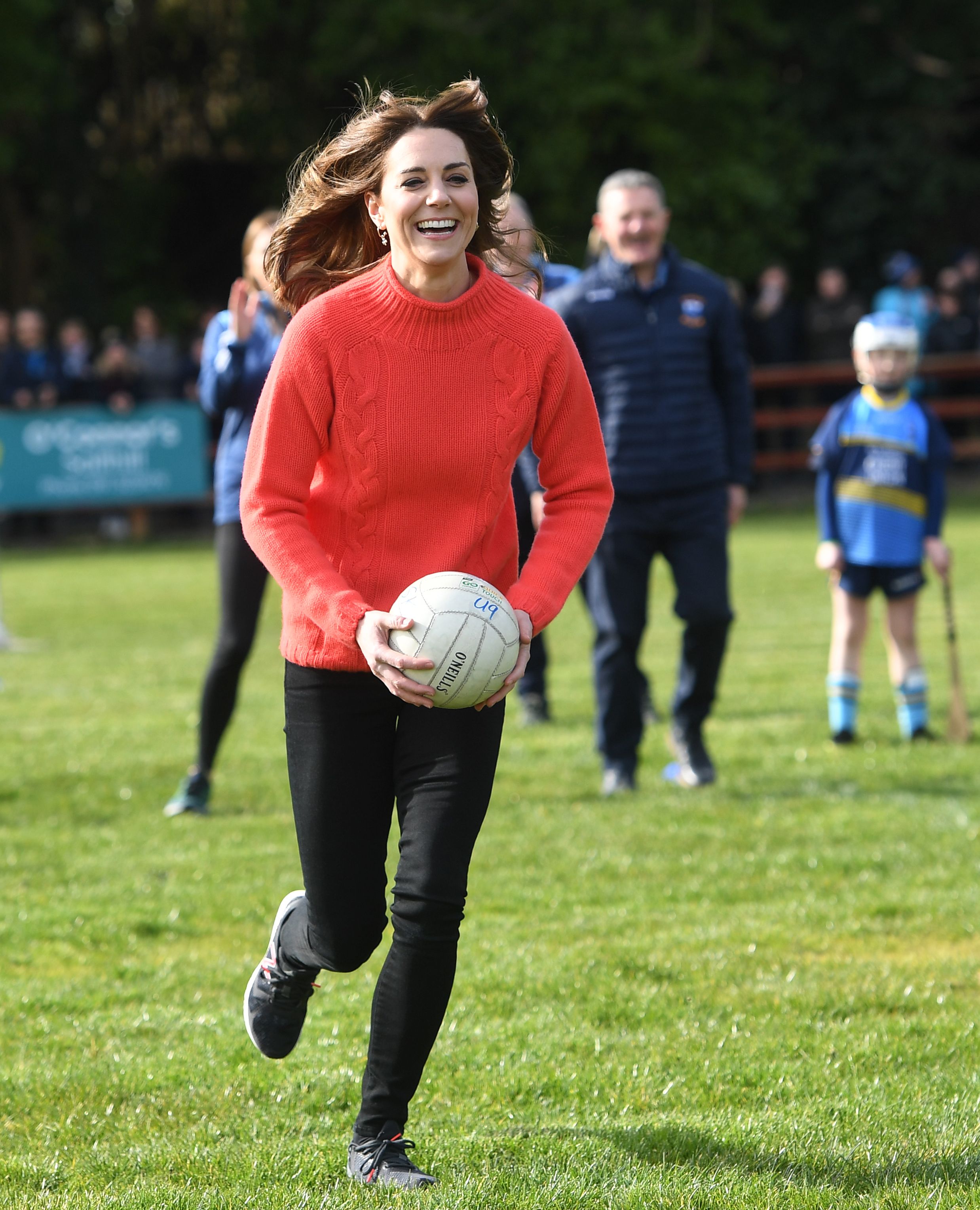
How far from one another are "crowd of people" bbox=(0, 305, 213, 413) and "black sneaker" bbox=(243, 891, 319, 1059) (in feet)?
57.6

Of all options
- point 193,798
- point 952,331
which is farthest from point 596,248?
point 952,331

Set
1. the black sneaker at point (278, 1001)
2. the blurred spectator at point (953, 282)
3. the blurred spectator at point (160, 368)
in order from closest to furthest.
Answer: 1. the black sneaker at point (278, 1001)
2. the blurred spectator at point (160, 368)
3. the blurred spectator at point (953, 282)

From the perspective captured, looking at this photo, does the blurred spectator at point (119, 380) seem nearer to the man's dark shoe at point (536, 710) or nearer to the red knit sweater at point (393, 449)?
the man's dark shoe at point (536, 710)

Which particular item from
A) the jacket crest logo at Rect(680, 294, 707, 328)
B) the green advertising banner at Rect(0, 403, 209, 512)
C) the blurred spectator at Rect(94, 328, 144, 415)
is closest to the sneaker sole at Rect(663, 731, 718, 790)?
the jacket crest logo at Rect(680, 294, 707, 328)

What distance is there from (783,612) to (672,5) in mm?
16800

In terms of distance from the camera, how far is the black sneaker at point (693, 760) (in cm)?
796

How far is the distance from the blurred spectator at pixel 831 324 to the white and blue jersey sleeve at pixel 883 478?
1449 centimetres

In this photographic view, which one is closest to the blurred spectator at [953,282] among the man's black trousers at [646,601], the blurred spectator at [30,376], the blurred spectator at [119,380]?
the blurred spectator at [119,380]

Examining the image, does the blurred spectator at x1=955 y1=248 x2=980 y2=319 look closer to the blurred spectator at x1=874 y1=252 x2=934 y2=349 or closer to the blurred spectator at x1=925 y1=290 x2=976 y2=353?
the blurred spectator at x1=925 y1=290 x2=976 y2=353

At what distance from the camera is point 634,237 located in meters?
7.49

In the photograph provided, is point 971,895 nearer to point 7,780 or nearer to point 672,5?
point 7,780

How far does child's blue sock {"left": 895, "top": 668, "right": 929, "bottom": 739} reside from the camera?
8875 millimetres

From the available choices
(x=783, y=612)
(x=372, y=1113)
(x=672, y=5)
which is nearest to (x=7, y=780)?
(x=372, y=1113)

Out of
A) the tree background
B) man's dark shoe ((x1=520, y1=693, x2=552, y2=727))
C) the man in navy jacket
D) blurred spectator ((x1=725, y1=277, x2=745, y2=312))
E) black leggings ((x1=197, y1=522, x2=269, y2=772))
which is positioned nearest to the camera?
black leggings ((x1=197, y1=522, x2=269, y2=772))
